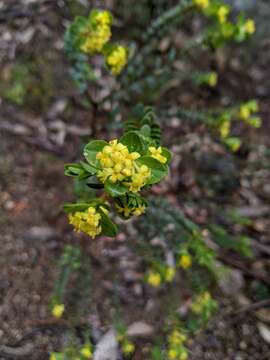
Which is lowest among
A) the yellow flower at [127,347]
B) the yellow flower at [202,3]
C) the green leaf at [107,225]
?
the yellow flower at [127,347]

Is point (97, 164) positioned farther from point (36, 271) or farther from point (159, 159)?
point (36, 271)

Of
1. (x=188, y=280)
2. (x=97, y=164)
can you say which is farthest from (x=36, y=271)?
(x=97, y=164)

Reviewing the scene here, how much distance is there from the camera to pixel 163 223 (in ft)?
8.36

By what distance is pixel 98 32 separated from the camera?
2.15 m

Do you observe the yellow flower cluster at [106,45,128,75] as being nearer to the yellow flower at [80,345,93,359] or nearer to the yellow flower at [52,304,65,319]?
the yellow flower at [52,304,65,319]

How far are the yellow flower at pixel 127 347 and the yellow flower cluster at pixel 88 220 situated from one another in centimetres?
93

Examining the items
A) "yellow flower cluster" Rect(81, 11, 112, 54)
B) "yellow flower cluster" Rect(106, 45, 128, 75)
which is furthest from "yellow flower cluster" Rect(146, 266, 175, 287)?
"yellow flower cluster" Rect(81, 11, 112, 54)

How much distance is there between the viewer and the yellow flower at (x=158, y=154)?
1.59 m

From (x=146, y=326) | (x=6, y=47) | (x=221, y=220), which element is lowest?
(x=146, y=326)

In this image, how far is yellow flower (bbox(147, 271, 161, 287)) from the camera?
2.61m

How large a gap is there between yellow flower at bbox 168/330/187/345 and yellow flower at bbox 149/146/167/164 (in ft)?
3.89

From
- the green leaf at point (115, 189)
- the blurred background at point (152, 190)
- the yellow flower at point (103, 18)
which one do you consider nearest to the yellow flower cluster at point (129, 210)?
→ the green leaf at point (115, 189)

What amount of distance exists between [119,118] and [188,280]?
1.14 metres

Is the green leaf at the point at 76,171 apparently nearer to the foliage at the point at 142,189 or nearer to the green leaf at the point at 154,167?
the foliage at the point at 142,189
